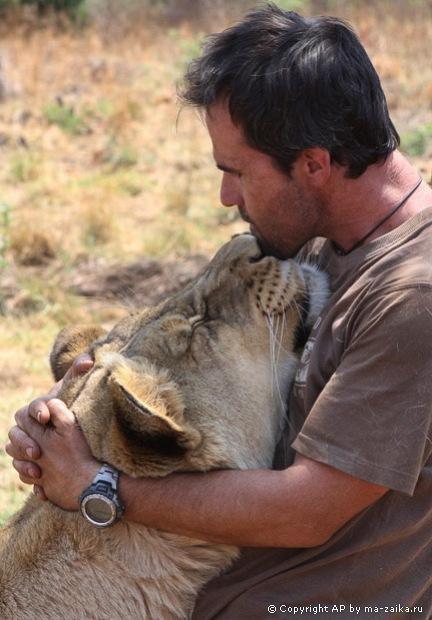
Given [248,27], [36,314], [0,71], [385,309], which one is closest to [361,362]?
[385,309]

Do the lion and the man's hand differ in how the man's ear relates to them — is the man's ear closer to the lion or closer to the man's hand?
the lion

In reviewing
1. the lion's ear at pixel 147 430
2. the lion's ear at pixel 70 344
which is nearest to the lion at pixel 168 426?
the lion's ear at pixel 147 430

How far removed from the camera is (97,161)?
A: 38.9 feet

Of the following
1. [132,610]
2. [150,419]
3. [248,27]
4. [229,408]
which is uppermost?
[248,27]

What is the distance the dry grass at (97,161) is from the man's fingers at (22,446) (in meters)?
1.82

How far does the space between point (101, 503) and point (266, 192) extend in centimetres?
128

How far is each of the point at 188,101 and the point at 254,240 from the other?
0.62m

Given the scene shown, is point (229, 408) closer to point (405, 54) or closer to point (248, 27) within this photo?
point (248, 27)

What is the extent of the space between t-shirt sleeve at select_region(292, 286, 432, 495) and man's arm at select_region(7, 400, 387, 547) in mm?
79

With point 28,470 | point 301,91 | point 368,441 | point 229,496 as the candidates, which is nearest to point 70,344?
point 28,470

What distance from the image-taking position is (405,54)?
12.8 m

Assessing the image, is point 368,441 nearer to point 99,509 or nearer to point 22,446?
point 99,509

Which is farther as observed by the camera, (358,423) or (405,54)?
(405,54)

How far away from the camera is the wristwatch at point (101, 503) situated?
2717mm
